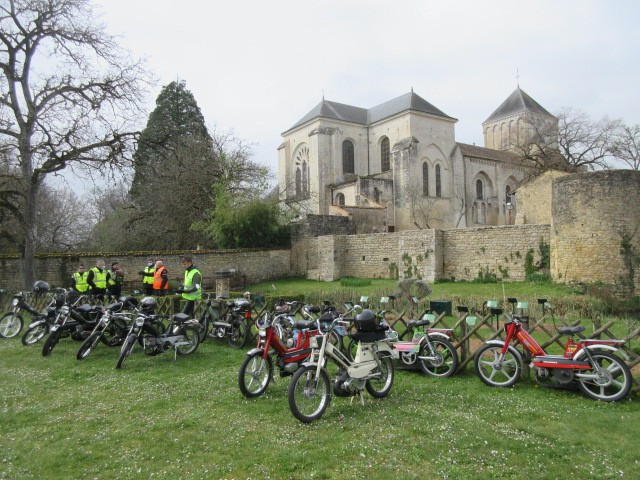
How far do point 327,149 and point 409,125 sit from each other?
7.53 metres

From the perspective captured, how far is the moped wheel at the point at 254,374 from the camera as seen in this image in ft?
19.4

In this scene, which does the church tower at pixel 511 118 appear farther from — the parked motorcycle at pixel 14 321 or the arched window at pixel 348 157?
the parked motorcycle at pixel 14 321

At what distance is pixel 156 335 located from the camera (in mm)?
8281

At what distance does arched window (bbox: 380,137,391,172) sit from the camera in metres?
45.7

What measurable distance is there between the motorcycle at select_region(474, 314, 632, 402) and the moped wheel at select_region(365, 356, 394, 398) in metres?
1.24

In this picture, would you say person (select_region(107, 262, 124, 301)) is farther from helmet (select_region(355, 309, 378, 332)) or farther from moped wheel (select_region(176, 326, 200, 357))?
helmet (select_region(355, 309, 378, 332))

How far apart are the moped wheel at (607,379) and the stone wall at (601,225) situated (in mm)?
12521

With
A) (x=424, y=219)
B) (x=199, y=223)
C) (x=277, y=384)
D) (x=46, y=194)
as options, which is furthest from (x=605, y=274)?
(x=46, y=194)

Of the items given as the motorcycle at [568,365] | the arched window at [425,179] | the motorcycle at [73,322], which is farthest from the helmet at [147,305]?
the arched window at [425,179]

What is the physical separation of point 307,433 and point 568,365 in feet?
10.6

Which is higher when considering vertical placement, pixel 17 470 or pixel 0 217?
pixel 0 217

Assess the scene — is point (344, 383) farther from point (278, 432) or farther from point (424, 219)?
point (424, 219)

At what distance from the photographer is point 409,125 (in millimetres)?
42719

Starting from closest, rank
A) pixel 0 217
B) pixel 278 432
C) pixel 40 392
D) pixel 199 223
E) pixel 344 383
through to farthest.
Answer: pixel 278 432 < pixel 344 383 < pixel 40 392 < pixel 0 217 < pixel 199 223
